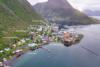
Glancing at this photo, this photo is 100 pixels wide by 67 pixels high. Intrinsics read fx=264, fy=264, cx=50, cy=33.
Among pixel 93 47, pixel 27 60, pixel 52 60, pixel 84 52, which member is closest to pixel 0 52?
pixel 27 60

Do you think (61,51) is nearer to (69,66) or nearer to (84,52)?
(84,52)

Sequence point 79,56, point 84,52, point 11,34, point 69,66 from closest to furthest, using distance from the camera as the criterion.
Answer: point 69,66
point 79,56
point 84,52
point 11,34

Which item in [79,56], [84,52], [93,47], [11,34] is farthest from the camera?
[11,34]

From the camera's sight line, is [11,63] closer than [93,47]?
Yes

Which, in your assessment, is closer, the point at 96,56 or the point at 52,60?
the point at 52,60

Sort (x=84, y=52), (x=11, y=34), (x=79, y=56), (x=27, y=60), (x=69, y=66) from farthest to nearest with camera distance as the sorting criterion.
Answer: (x=11, y=34), (x=84, y=52), (x=79, y=56), (x=27, y=60), (x=69, y=66)

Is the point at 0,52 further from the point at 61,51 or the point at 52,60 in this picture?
the point at 61,51

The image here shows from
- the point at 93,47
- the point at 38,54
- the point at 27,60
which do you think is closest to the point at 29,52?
the point at 38,54

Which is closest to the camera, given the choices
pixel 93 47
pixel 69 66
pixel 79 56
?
pixel 69 66

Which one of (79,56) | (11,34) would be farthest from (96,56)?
(11,34)
